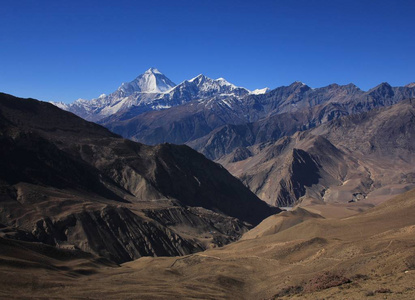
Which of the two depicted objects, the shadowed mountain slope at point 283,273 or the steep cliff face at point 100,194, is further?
the steep cliff face at point 100,194

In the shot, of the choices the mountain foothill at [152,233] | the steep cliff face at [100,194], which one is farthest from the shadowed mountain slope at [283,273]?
the steep cliff face at [100,194]

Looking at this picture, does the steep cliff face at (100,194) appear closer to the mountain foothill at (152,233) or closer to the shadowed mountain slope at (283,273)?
the mountain foothill at (152,233)

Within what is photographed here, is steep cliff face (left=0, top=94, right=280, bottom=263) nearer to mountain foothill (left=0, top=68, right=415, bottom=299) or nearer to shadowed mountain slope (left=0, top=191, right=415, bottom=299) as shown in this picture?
mountain foothill (left=0, top=68, right=415, bottom=299)

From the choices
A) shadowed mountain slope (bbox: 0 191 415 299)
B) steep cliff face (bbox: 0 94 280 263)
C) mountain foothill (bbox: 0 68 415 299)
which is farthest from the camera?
steep cliff face (bbox: 0 94 280 263)

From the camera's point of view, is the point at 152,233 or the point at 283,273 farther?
the point at 152,233

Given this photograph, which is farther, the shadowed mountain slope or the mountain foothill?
the mountain foothill

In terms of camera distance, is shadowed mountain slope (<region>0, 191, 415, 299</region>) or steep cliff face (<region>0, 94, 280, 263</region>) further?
steep cliff face (<region>0, 94, 280, 263</region>)

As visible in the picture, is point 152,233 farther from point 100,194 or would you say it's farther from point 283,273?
point 283,273

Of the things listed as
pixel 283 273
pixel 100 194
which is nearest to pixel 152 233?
pixel 100 194

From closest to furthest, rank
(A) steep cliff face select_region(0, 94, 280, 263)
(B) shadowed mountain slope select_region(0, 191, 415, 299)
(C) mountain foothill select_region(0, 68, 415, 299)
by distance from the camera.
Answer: (B) shadowed mountain slope select_region(0, 191, 415, 299)
(C) mountain foothill select_region(0, 68, 415, 299)
(A) steep cliff face select_region(0, 94, 280, 263)

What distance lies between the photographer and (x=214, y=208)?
18550cm

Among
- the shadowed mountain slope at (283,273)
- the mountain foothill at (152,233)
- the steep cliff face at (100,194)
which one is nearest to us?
the shadowed mountain slope at (283,273)

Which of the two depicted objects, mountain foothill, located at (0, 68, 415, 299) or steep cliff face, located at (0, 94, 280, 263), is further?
steep cliff face, located at (0, 94, 280, 263)

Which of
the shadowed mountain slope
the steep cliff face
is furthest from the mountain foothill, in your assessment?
the steep cliff face
